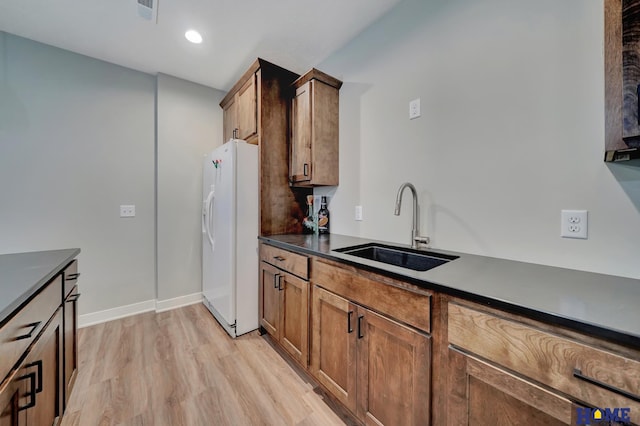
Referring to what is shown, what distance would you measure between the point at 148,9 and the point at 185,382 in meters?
2.63

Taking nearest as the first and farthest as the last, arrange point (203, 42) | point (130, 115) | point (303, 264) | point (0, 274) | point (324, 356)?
1. point (0, 274)
2. point (324, 356)
3. point (303, 264)
4. point (203, 42)
5. point (130, 115)

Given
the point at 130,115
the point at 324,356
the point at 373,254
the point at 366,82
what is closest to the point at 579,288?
the point at 373,254

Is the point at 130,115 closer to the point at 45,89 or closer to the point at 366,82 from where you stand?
the point at 45,89

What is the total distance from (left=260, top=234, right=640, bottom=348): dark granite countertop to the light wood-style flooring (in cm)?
98

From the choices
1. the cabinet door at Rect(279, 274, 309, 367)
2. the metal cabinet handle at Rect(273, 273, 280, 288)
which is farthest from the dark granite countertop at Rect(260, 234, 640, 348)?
the metal cabinet handle at Rect(273, 273, 280, 288)

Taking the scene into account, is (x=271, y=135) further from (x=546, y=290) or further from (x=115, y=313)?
(x=115, y=313)

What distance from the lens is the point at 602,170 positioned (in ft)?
3.41

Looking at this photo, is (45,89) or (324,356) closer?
(324,356)

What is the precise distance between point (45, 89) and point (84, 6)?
94 cm

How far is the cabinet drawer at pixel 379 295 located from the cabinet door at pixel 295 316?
0.22 m

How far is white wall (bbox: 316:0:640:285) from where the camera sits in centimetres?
105

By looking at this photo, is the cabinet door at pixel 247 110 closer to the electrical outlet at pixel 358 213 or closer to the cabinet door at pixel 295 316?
the electrical outlet at pixel 358 213

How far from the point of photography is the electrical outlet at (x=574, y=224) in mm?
1076

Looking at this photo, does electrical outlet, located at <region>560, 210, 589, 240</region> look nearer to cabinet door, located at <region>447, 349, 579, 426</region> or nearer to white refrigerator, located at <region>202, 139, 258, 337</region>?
cabinet door, located at <region>447, 349, 579, 426</region>
